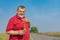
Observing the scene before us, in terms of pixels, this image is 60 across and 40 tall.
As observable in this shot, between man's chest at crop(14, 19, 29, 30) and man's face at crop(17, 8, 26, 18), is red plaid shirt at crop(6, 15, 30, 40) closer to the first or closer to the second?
man's chest at crop(14, 19, 29, 30)

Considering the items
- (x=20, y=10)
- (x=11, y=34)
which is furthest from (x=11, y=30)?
(x=20, y=10)

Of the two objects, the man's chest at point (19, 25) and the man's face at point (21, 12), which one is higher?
the man's face at point (21, 12)

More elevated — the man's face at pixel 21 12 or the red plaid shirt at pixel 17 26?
the man's face at pixel 21 12

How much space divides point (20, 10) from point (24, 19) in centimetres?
24

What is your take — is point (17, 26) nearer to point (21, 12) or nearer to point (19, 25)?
point (19, 25)

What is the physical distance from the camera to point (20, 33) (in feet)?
22.3

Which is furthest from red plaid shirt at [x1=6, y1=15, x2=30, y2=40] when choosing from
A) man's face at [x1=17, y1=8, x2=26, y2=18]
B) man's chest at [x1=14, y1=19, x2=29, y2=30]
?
man's face at [x1=17, y1=8, x2=26, y2=18]

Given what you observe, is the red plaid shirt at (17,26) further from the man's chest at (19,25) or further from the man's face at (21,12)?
the man's face at (21,12)

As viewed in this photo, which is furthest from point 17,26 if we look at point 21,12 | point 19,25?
point 21,12

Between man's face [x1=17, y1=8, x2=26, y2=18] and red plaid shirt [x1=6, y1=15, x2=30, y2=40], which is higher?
man's face [x1=17, y1=8, x2=26, y2=18]

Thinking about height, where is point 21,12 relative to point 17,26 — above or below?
above

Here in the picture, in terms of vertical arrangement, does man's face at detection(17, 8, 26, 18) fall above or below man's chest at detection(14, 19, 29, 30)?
above

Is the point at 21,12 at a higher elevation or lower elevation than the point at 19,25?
higher

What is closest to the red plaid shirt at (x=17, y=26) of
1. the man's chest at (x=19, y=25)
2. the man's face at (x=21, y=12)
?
the man's chest at (x=19, y=25)
